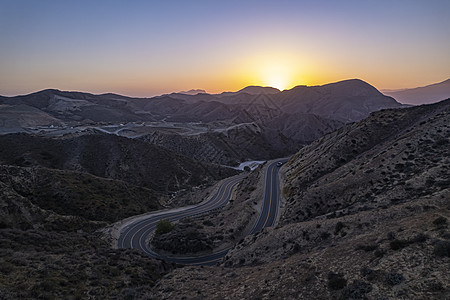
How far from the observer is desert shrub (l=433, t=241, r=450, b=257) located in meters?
11.3

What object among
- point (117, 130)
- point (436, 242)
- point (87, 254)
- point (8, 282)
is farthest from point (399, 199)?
point (117, 130)

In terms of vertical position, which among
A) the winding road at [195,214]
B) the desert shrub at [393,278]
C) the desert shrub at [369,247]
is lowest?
the winding road at [195,214]

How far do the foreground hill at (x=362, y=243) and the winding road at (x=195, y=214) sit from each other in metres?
5.87

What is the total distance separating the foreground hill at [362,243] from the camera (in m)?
11.5

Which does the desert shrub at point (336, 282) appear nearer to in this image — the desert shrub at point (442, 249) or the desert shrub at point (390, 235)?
the desert shrub at point (390, 235)

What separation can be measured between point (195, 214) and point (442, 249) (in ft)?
127

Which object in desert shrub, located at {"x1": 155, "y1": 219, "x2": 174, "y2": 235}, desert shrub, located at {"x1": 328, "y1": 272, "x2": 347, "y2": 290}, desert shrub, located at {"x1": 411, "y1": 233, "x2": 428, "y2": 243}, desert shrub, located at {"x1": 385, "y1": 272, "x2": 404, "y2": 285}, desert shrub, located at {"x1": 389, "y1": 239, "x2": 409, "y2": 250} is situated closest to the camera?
desert shrub, located at {"x1": 385, "y1": 272, "x2": 404, "y2": 285}

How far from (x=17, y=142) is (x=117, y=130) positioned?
58.2 m

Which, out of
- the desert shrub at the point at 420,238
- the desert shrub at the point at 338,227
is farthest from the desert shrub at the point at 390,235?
the desert shrub at the point at 338,227

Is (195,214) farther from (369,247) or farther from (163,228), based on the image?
(369,247)

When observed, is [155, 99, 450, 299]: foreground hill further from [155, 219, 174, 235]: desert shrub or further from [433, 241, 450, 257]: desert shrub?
[155, 219, 174, 235]: desert shrub

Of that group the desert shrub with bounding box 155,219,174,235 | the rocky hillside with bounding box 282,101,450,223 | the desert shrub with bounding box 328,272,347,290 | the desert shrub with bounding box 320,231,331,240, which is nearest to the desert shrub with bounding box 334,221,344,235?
the desert shrub with bounding box 320,231,331,240

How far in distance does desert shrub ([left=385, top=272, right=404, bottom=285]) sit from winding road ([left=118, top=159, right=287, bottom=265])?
20265 millimetres

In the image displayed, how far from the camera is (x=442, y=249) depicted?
37.6ft
